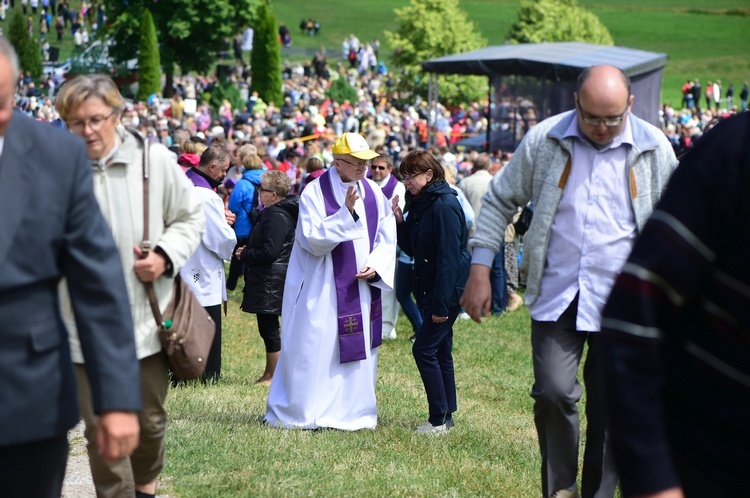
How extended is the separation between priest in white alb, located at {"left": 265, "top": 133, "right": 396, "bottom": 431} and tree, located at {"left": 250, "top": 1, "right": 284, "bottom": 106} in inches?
1606

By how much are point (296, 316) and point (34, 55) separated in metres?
50.7

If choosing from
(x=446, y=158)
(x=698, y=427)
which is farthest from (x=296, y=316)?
(x=446, y=158)

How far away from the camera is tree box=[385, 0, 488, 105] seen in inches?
1895

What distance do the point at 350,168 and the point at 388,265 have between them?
73 cm

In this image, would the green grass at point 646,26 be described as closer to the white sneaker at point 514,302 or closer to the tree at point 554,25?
the tree at point 554,25

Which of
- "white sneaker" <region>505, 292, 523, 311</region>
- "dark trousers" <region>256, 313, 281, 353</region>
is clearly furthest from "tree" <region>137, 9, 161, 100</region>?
"dark trousers" <region>256, 313, 281, 353</region>

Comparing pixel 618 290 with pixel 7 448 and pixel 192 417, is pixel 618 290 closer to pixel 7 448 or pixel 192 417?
pixel 7 448

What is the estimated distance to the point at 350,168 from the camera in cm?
783

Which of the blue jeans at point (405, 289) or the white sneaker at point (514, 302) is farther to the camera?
the white sneaker at point (514, 302)

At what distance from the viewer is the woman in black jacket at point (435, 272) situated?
7.76 meters

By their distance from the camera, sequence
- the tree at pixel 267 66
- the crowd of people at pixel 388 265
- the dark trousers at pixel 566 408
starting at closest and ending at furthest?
the crowd of people at pixel 388 265, the dark trousers at pixel 566 408, the tree at pixel 267 66

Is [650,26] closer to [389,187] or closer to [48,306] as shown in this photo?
[389,187]

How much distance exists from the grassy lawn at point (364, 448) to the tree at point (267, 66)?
38177 millimetres

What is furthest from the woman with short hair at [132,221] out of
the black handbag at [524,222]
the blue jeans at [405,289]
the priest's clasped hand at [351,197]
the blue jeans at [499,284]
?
the blue jeans at [499,284]
